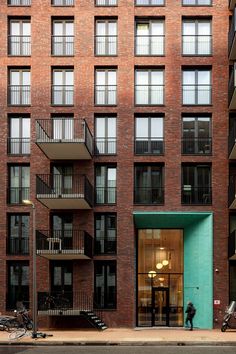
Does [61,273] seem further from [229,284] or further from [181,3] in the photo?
[181,3]

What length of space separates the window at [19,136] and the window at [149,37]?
7.59 meters

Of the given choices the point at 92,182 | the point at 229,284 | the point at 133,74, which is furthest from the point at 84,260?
the point at 133,74

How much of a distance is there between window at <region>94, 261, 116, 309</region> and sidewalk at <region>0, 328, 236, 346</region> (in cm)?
162

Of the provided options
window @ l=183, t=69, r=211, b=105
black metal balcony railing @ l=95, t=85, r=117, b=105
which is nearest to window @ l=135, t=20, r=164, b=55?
window @ l=183, t=69, r=211, b=105

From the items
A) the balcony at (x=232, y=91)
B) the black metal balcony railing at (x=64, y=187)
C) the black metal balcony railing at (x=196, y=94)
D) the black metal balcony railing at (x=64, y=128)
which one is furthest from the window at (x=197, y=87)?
the black metal balcony railing at (x=64, y=187)

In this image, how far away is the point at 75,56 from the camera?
1426 inches

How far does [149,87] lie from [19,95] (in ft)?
24.3

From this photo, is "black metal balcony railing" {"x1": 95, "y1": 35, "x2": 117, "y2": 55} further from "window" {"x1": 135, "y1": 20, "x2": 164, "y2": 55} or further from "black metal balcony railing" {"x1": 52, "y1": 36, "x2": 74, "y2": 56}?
"black metal balcony railing" {"x1": 52, "y1": 36, "x2": 74, "y2": 56}

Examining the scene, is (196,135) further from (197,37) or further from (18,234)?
(18,234)

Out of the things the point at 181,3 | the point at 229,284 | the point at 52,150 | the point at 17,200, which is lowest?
the point at 229,284

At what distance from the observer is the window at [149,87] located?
3606 centimetres

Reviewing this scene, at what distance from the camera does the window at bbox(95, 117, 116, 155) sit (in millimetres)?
35812

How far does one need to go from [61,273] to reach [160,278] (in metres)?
5.57

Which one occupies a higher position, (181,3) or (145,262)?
(181,3)
